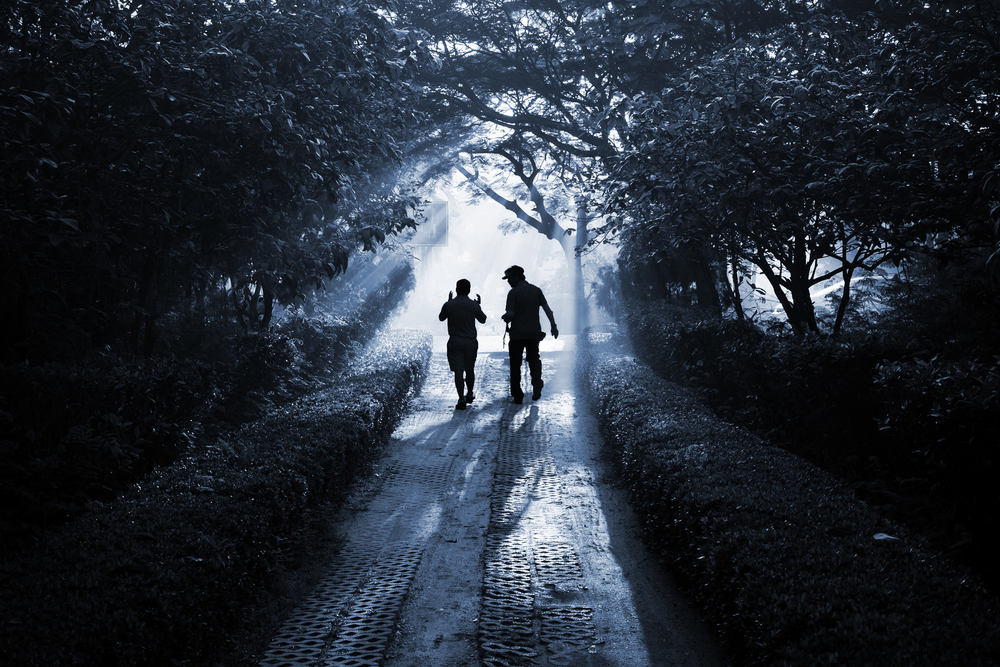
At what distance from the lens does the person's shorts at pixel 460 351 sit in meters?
10.3

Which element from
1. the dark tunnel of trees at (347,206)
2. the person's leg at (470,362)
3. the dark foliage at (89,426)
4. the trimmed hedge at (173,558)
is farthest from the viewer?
the person's leg at (470,362)

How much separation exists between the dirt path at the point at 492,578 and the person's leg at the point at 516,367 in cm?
271

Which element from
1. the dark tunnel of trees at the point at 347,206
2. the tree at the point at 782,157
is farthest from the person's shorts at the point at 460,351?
the tree at the point at 782,157

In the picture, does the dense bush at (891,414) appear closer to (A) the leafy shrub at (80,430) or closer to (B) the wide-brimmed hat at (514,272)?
(B) the wide-brimmed hat at (514,272)

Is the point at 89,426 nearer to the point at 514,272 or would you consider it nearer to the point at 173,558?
the point at 173,558

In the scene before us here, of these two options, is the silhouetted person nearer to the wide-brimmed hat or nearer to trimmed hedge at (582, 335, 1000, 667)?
the wide-brimmed hat

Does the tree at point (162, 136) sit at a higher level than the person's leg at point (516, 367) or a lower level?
higher

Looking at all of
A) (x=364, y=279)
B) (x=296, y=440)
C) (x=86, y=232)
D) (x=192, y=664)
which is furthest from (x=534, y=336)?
(x=364, y=279)

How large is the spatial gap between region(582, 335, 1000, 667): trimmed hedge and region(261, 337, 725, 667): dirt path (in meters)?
0.38

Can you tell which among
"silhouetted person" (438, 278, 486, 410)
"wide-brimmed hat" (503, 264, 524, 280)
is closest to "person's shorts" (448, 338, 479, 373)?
"silhouetted person" (438, 278, 486, 410)

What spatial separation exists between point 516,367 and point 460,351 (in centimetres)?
91

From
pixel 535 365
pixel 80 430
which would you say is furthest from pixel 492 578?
pixel 535 365

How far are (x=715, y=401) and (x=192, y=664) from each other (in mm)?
7270

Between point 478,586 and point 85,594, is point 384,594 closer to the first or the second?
point 478,586
